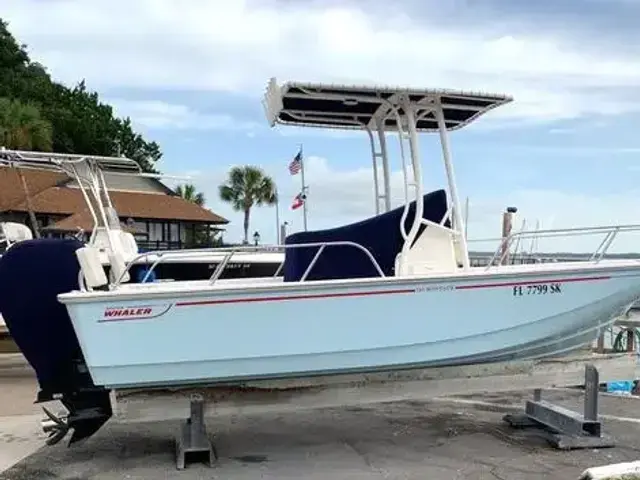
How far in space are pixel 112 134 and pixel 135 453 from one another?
140 feet

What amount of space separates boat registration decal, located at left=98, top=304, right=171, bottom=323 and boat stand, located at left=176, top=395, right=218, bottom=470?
854 millimetres

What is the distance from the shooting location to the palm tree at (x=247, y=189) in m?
50.1

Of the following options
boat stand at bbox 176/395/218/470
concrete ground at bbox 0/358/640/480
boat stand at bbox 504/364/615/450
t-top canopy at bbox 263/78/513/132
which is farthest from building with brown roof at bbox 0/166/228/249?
boat stand at bbox 504/364/615/450

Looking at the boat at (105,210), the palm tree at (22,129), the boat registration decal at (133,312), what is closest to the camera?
the boat registration decal at (133,312)

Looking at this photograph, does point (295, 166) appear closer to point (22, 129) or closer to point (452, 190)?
point (452, 190)

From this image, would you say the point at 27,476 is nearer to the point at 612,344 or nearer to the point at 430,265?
the point at 430,265

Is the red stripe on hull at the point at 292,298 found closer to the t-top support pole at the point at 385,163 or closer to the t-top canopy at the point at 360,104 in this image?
the t-top support pole at the point at 385,163

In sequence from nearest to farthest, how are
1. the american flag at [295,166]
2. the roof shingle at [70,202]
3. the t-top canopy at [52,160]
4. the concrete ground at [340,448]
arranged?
the concrete ground at [340,448] → the t-top canopy at [52,160] → the american flag at [295,166] → the roof shingle at [70,202]

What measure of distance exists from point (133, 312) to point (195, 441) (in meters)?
1.28

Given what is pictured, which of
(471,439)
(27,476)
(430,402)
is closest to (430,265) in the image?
(471,439)

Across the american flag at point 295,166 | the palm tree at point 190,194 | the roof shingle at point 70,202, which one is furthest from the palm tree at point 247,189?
the american flag at point 295,166

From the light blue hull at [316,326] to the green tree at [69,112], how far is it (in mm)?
35376

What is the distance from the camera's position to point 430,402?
366 inches

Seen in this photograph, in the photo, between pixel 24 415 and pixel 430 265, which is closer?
pixel 430 265
